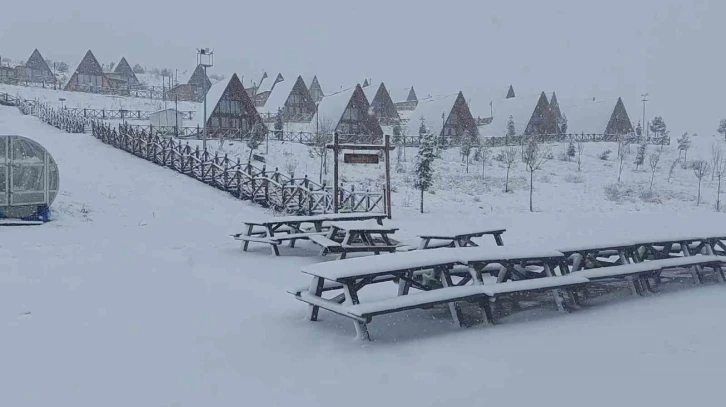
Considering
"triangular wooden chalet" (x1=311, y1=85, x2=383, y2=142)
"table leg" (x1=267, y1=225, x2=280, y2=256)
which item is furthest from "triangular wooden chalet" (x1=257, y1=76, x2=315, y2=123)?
"table leg" (x1=267, y1=225, x2=280, y2=256)

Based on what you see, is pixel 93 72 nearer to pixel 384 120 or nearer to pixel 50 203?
pixel 384 120

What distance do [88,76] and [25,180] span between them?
5494cm

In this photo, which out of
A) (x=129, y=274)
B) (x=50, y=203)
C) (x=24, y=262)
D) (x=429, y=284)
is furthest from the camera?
(x=50, y=203)

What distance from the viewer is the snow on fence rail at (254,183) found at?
1652 centimetres

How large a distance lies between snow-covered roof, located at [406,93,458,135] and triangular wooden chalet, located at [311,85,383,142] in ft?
14.9

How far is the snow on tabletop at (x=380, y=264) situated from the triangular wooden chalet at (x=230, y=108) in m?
35.1

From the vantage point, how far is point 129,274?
26.1ft

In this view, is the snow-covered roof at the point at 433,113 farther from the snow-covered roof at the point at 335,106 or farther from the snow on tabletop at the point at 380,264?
the snow on tabletop at the point at 380,264

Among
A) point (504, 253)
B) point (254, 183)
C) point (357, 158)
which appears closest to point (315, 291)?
point (504, 253)

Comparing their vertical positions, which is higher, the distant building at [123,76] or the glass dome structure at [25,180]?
the distant building at [123,76]

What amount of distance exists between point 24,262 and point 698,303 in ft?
29.6

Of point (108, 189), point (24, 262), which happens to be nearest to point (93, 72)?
point (108, 189)

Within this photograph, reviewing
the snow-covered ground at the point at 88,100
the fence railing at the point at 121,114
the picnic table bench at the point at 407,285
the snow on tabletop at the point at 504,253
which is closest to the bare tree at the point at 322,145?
the fence railing at the point at 121,114

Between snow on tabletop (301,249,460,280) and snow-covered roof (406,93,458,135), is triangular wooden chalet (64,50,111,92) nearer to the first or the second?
snow-covered roof (406,93,458,135)
